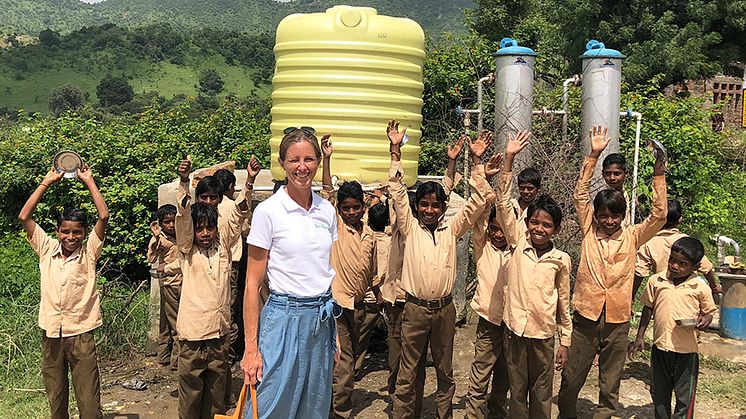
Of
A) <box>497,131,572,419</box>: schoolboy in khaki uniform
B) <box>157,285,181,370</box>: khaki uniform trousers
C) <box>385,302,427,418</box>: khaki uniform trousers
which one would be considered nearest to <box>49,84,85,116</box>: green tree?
<box>157,285,181,370</box>: khaki uniform trousers

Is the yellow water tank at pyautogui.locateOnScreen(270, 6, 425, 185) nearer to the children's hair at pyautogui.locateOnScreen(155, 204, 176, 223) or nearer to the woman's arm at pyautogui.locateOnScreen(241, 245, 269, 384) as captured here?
the children's hair at pyautogui.locateOnScreen(155, 204, 176, 223)

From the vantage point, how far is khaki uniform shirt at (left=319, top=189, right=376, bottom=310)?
411 centimetres

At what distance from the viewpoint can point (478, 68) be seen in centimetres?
834

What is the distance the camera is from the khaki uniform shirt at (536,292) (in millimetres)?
3422

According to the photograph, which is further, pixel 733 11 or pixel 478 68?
pixel 733 11

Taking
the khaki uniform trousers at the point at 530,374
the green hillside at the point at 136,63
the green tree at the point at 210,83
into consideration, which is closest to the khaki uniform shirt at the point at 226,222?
the khaki uniform trousers at the point at 530,374

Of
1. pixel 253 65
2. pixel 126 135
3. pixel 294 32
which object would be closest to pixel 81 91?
pixel 253 65

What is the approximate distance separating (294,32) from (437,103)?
3.51 metres

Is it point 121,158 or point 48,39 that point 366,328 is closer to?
point 121,158

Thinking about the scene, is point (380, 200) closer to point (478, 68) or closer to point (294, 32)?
point (294, 32)

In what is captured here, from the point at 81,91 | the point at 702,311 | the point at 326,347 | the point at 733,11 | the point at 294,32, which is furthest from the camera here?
the point at 81,91

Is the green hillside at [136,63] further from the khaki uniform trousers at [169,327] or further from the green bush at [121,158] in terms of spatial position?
the khaki uniform trousers at [169,327]

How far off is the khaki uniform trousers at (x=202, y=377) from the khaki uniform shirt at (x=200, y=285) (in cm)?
7

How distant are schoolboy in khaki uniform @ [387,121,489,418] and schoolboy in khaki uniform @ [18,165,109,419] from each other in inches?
66.2
